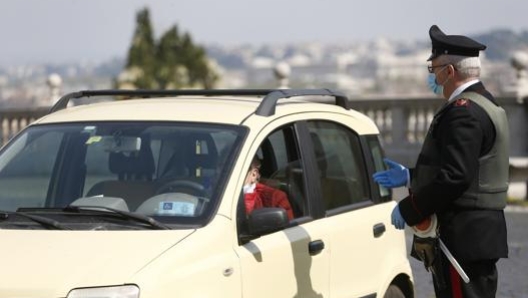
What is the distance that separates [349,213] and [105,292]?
228cm

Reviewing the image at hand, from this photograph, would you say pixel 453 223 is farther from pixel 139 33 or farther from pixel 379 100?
pixel 139 33

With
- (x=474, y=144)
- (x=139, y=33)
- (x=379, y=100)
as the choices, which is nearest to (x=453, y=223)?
(x=474, y=144)

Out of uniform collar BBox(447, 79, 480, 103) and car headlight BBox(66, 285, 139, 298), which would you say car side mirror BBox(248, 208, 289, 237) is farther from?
uniform collar BBox(447, 79, 480, 103)

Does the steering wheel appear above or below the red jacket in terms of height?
above

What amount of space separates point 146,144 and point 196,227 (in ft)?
3.03

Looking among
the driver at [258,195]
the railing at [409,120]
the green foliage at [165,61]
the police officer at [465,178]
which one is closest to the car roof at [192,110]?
the driver at [258,195]

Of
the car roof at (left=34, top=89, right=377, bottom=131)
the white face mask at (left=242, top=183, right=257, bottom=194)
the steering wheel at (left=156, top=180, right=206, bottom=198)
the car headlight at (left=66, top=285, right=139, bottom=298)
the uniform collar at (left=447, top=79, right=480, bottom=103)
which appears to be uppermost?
the uniform collar at (left=447, top=79, right=480, bottom=103)

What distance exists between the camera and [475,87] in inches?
257

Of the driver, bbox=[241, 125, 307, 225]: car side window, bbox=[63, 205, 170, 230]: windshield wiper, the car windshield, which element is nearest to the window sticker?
the car windshield

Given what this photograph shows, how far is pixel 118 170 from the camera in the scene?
693cm

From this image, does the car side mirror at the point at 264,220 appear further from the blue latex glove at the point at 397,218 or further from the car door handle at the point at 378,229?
the car door handle at the point at 378,229

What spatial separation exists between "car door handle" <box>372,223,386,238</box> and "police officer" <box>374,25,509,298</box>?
1076mm

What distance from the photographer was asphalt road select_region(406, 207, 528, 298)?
11.4 metres

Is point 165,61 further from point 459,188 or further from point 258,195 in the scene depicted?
point 459,188
